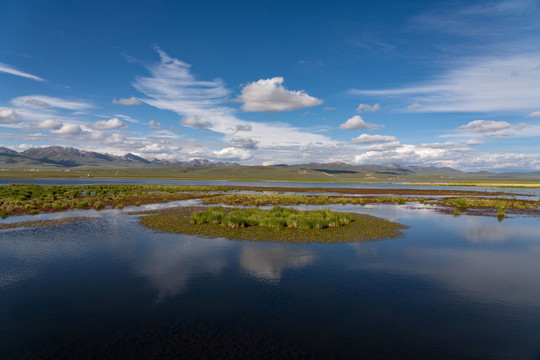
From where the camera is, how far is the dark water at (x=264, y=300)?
9.51 meters

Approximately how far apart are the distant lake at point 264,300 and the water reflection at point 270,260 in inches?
4.9

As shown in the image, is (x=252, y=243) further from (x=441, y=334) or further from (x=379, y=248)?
(x=441, y=334)

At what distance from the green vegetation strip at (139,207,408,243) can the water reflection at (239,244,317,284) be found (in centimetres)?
263

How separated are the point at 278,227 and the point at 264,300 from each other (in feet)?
49.3

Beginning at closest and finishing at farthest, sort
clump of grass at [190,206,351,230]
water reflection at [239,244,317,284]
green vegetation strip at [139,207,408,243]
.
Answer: water reflection at [239,244,317,284], green vegetation strip at [139,207,408,243], clump of grass at [190,206,351,230]

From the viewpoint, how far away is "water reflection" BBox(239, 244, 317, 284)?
15852mm

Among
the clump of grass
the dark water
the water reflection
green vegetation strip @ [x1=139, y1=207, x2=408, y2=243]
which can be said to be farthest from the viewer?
the clump of grass

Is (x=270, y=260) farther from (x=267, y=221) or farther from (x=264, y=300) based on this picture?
(x=267, y=221)

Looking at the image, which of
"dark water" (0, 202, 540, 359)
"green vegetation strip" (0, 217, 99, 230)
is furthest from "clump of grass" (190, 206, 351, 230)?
"green vegetation strip" (0, 217, 99, 230)

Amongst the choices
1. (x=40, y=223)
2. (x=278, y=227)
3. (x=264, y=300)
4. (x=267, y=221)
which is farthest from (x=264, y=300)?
(x=40, y=223)

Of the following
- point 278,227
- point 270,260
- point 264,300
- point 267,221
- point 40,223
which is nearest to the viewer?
point 264,300

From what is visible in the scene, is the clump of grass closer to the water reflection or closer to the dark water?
the dark water

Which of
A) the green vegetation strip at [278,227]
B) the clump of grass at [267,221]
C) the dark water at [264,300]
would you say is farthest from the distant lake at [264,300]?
the clump of grass at [267,221]

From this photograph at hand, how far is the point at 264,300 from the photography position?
12.7 m
